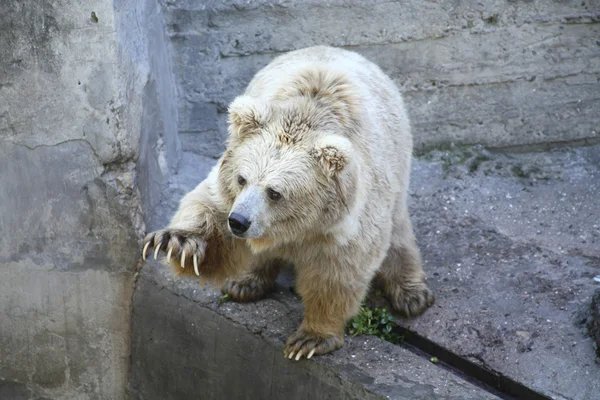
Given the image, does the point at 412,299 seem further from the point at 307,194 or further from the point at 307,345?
the point at 307,194

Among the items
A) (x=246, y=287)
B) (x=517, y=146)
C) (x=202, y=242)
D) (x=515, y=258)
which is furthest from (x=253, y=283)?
(x=517, y=146)

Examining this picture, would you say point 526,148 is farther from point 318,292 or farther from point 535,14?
point 318,292

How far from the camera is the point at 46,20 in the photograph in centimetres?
397

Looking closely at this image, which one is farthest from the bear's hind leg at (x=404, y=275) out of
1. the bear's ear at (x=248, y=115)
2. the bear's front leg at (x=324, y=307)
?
the bear's ear at (x=248, y=115)

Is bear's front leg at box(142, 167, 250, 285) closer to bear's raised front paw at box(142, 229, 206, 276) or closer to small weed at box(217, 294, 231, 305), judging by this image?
bear's raised front paw at box(142, 229, 206, 276)

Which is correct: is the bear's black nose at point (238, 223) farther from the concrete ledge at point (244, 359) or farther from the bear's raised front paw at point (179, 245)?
the concrete ledge at point (244, 359)

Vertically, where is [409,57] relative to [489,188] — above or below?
above

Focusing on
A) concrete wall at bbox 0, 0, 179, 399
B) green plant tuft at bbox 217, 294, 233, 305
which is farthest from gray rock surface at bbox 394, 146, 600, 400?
concrete wall at bbox 0, 0, 179, 399

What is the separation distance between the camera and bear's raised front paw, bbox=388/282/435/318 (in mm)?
4301

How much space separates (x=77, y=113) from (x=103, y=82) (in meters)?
0.21

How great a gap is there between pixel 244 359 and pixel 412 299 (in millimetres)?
927

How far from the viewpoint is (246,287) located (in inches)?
165

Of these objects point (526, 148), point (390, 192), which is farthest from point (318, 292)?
point (526, 148)

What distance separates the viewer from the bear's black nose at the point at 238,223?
3.18 meters
